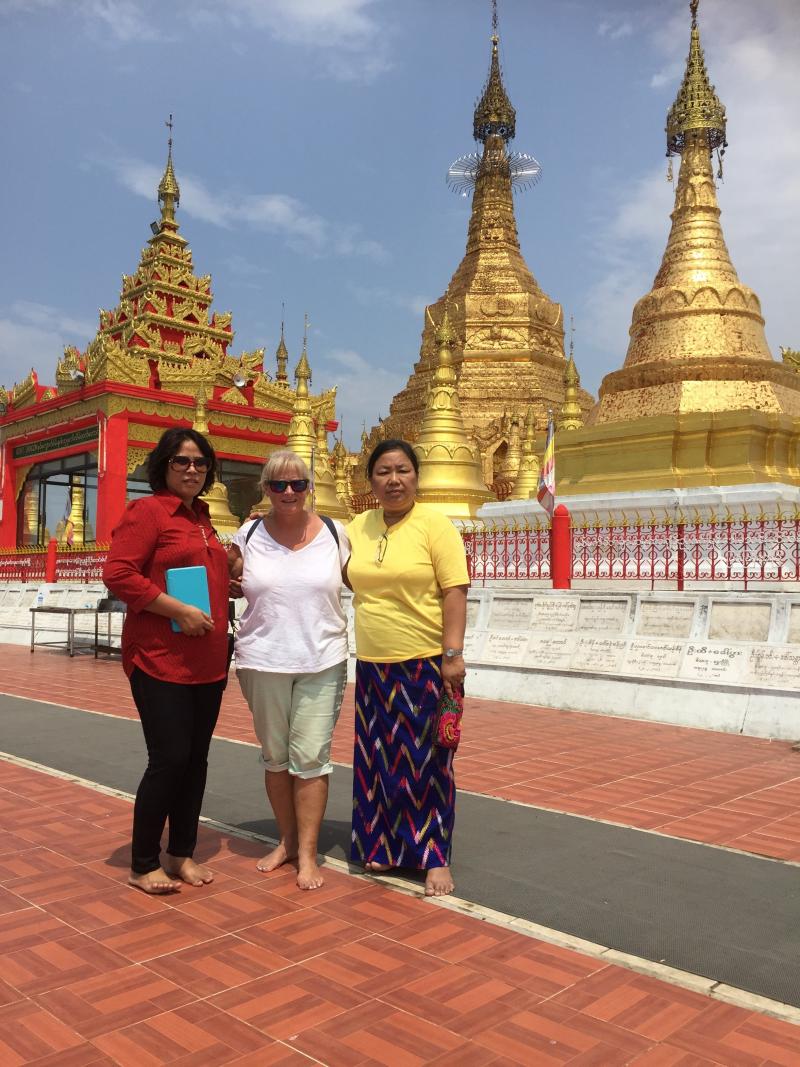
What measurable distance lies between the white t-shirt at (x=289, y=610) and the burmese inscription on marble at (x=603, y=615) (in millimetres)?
5510

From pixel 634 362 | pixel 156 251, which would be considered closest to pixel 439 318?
pixel 156 251

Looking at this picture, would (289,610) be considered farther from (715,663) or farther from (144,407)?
(144,407)

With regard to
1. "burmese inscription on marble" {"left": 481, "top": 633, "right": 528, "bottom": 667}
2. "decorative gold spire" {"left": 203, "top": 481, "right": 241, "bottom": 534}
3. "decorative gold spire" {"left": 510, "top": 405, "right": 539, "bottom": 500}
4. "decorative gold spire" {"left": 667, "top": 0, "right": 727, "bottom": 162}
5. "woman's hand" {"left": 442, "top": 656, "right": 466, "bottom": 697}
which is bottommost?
"burmese inscription on marble" {"left": 481, "top": 633, "right": 528, "bottom": 667}

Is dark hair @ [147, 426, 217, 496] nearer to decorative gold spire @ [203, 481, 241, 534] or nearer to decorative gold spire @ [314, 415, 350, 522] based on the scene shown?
decorative gold spire @ [314, 415, 350, 522]

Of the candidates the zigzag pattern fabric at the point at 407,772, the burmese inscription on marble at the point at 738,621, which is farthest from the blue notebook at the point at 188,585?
the burmese inscription on marble at the point at 738,621

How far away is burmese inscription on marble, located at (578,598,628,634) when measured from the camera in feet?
29.2

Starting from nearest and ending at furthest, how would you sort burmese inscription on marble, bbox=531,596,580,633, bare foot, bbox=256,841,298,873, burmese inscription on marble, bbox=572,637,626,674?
1. bare foot, bbox=256,841,298,873
2. burmese inscription on marble, bbox=572,637,626,674
3. burmese inscription on marble, bbox=531,596,580,633

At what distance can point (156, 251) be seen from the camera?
30.5 m

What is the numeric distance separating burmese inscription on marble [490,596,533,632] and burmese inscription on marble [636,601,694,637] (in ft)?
4.37

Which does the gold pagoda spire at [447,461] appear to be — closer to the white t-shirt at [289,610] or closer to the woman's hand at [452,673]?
the white t-shirt at [289,610]

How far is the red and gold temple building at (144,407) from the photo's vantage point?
2552 cm

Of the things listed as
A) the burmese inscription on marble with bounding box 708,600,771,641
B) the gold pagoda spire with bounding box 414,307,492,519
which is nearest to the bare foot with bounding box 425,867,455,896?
the burmese inscription on marble with bounding box 708,600,771,641

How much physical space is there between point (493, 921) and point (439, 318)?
104 feet

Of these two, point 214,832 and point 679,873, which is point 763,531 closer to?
point 679,873
